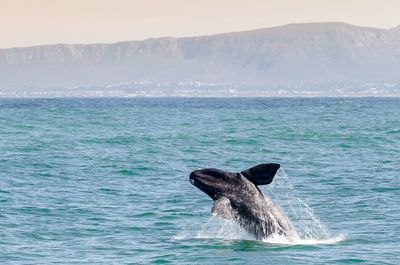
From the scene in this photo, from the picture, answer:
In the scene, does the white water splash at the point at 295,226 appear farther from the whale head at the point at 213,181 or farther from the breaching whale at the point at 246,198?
the whale head at the point at 213,181

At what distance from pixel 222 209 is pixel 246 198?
126 cm

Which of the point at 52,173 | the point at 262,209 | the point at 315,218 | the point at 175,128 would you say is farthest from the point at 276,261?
the point at 175,128

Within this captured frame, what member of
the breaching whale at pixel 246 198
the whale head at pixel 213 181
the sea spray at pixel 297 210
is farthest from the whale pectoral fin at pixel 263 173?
the sea spray at pixel 297 210

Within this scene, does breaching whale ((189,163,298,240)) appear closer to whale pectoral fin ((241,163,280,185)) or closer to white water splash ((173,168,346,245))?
whale pectoral fin ((241,163,280,185))

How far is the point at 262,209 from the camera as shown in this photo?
21.9 m

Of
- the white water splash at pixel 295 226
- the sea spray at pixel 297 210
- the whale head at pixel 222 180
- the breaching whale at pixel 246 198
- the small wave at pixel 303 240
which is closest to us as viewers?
the whale head at pixel 222 180

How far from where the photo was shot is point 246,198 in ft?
71.6

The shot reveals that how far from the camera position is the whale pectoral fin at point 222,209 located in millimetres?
20578

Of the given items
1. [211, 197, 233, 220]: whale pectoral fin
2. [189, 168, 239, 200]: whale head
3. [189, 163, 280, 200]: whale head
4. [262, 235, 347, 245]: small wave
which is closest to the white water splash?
[262, 235, 347, 245]: small wave

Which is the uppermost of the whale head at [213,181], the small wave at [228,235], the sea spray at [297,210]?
the whale head at [213,181]

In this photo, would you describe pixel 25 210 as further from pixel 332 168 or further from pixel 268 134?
pixel 268 134

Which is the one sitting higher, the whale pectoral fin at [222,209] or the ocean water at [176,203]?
the whale pectoral fin at [222,209]

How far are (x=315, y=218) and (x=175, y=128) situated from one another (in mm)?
51202

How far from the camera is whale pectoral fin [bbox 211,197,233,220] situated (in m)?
20.6
